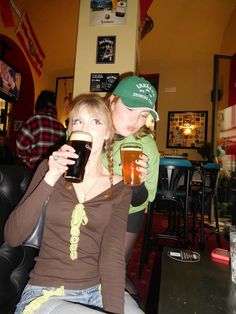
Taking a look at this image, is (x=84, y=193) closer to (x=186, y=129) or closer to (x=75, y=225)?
(x=75, y=225)

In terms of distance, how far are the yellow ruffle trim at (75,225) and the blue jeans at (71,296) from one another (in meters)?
0.12

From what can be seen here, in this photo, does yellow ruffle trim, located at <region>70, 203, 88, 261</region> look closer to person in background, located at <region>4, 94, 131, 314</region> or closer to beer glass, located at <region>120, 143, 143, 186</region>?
person in background, located at <region>4, 94, 131, 314</region>

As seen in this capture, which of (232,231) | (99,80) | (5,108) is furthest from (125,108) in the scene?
(5,108)

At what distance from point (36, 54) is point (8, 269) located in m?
6.66

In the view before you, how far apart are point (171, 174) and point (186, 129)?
5.20 metres

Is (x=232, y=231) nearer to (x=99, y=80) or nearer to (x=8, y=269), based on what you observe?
(x=8, y=269)

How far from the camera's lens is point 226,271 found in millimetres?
960

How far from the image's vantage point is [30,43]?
6.40 metres

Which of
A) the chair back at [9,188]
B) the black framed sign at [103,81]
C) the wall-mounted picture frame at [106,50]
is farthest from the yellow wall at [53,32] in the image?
the chair back at [9,188]


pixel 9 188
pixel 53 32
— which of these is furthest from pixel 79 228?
pixel 53 32

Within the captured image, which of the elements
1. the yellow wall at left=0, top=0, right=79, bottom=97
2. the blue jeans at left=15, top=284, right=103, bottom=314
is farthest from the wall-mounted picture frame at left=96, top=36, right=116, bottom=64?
the yellow wall at left=0, top=0, right=79, bottom=97

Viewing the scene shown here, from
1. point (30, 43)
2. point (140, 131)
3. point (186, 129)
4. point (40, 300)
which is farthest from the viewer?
point (186, 129)

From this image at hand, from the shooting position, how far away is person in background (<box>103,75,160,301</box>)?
57.8 inches

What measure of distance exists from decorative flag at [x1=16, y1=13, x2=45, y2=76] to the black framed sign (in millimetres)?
3881
